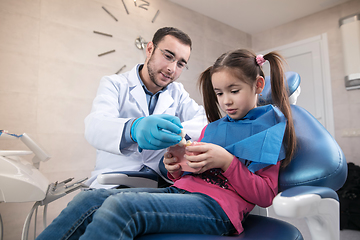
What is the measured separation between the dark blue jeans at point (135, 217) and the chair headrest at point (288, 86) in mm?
542

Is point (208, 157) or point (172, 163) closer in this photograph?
point (208, 157)

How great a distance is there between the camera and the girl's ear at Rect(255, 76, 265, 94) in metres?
1.11

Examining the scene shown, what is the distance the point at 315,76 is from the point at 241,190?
3539 millimetres

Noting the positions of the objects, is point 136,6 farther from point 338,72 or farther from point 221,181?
point 338,72

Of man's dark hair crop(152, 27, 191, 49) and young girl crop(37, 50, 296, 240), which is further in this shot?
man's dark hair crop(152, 27, 191, 49)

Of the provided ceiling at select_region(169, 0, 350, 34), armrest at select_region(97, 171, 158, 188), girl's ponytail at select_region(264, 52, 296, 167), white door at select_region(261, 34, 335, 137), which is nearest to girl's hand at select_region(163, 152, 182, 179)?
armrest at select_region(97, 171, 158, 188)

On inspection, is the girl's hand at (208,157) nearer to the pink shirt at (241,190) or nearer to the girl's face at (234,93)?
the pink shirt at (241,190)

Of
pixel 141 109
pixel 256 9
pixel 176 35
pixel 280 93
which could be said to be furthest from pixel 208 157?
pixel 256 9

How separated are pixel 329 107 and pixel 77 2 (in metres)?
3.56

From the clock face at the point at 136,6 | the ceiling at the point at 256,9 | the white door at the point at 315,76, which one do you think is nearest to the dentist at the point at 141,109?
the clock face at the point at 136,6

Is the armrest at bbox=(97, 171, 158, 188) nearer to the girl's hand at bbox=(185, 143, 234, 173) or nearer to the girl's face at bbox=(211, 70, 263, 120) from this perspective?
the girl's hand at bbox=(185, 143, 234, 173)

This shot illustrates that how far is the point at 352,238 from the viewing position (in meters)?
2.38

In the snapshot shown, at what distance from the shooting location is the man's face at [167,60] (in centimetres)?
159

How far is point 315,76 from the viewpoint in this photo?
3.75 m
